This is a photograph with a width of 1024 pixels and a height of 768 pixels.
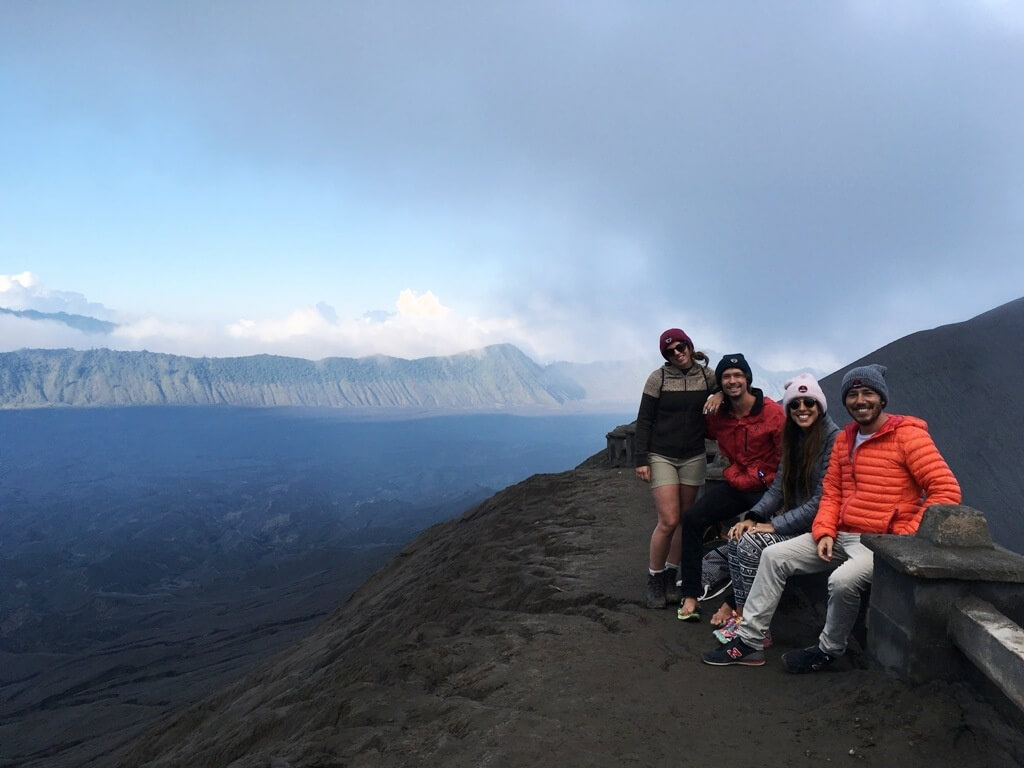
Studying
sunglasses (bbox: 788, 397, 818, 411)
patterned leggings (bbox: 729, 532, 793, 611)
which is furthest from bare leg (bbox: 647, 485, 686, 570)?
sunglasses (bbox: 788, 397, 818, 411)

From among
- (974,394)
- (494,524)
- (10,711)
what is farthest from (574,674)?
(10,711)

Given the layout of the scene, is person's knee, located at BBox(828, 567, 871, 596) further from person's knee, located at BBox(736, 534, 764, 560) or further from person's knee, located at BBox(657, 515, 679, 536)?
person's knee, located at BBox(657, 515, 679, 536)

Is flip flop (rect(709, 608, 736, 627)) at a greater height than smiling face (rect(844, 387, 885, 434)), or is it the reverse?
smiling face (rect(844, 387, 885, 434))

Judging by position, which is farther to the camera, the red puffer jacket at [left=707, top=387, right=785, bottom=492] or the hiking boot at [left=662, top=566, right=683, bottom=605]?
the hiking boot at [left=662, top=566, right=683, bottom=605]

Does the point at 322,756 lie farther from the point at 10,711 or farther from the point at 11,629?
the point at 11,629

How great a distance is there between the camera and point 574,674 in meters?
4.46

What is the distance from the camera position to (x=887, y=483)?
3658mm

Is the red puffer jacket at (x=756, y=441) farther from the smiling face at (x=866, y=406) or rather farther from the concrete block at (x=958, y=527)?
the concrete block at (x=958, y=527)

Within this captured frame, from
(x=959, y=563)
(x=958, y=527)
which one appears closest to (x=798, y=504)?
(x=958, y=527)

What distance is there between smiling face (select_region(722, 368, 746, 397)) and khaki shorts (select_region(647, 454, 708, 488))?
0.66 m

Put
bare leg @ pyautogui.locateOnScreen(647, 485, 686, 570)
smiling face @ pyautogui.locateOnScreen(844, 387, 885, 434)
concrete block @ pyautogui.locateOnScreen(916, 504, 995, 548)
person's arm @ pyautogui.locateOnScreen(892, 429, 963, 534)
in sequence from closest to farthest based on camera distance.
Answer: concrete block @ pyautogui.locateOnScreen(916, 504, 995, 548) < person's arm @ pyautogui.locateOnScreen(892, 429, 963, 534) < smiling face @ pyautogui.locateOnScreen(844, 387, 885, 434) < bare leg @ pyautogui.locateOnScreen(647, 485, 686, 570)

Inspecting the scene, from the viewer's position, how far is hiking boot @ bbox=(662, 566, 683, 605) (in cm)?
536

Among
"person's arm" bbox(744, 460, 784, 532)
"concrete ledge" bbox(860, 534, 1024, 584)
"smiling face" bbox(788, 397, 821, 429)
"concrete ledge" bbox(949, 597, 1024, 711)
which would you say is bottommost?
"concrete ledge" bbox(949, 597, 1024, 711)

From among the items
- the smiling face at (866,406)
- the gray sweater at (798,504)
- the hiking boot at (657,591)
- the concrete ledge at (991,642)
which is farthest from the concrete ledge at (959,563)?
the hiking boot at (657,591)
